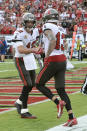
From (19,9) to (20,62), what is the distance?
29004mm

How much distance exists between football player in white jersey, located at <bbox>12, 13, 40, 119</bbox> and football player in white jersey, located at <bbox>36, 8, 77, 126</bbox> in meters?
0.63

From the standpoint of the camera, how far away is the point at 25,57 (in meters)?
7.57

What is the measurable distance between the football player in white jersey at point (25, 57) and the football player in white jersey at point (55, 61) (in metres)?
0.63

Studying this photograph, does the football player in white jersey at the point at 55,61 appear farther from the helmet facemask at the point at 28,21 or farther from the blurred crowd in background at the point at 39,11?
the blurred crowd in background at the point at 39,11

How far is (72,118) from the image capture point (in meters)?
6.55

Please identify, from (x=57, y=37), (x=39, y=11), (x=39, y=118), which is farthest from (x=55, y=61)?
(x=39, y=11)

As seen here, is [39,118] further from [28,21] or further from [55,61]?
[28,21]

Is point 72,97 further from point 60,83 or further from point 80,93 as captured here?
point 60,83

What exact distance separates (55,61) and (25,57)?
42.3 inches

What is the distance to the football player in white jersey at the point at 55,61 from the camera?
6.52m

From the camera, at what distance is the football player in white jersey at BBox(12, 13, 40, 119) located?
7324 mm

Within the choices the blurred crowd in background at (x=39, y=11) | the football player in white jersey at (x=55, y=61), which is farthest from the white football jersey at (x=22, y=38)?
the blurred crowd in background at (x=39, y=11)

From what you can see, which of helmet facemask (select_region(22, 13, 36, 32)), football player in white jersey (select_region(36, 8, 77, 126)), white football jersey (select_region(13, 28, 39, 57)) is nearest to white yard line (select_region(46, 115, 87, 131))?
football player in white jersey (select_region(36, 8, 77, 126))

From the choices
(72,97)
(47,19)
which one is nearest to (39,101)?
(72,97)
